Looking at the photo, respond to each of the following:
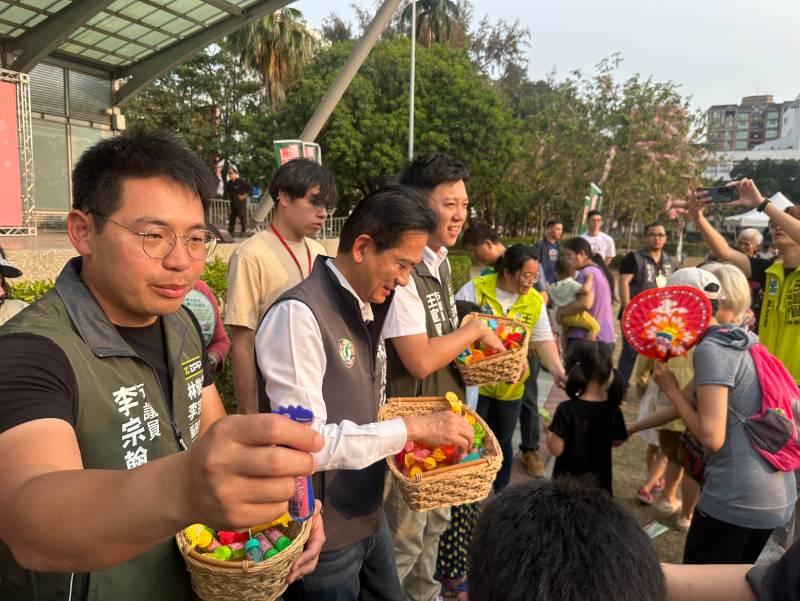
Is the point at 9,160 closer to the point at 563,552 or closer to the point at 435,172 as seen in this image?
the point at 435,172

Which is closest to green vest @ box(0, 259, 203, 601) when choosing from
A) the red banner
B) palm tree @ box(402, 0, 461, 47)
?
the red banner

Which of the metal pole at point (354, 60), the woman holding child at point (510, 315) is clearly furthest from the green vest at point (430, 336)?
the metal pole at point (354, 60)

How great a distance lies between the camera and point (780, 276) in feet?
11.2

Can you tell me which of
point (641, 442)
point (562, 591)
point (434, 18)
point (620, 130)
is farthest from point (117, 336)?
point (434, 18)

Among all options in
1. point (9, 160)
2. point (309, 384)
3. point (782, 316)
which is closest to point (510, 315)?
point (782, 316)

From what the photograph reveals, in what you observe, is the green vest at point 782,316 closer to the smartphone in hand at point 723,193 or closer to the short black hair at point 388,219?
the smartphone in hand at point 723,193

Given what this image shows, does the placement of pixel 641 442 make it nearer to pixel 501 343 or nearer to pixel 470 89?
pixel 501 343

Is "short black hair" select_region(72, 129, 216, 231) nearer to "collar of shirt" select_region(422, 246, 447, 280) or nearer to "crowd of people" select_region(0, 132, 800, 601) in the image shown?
"crowd of people" select_region(0, 132, 800, 601)

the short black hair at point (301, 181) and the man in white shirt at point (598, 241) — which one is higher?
the short black hair at point (301, 181)

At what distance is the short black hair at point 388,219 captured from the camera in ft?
6.27

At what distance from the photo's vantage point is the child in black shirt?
3199mm

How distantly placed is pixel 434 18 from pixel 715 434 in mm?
33569

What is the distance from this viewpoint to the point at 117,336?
4.15 ft

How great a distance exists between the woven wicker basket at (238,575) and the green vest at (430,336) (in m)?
1.18
